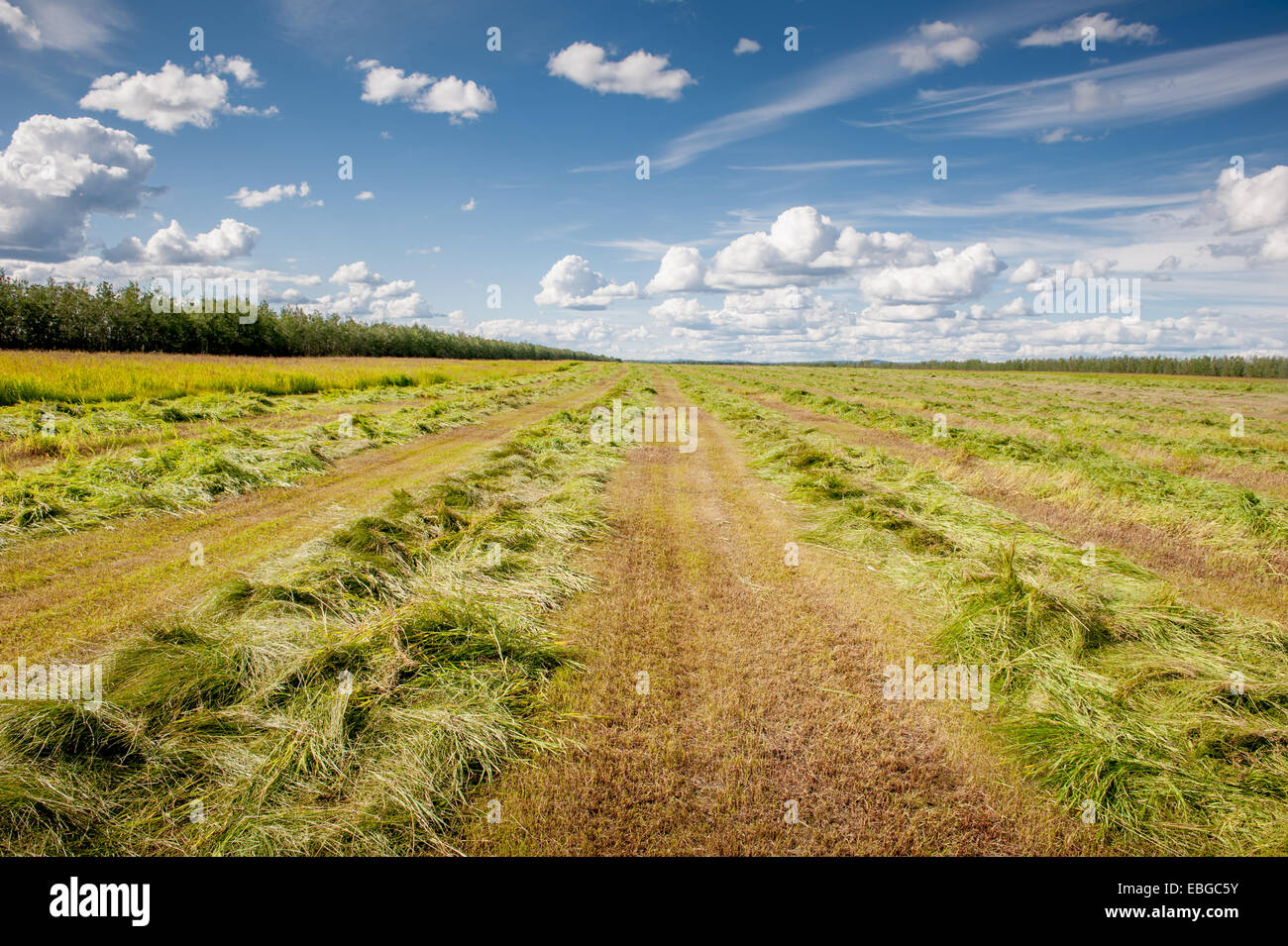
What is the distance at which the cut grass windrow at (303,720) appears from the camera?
2.42 meters

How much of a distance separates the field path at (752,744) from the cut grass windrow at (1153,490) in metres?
5.48

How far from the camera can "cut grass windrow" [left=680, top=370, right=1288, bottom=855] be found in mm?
2705

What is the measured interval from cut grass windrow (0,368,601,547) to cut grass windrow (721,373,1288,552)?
42.2 feet

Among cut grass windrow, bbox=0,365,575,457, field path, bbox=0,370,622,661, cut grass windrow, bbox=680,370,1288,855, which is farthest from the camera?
cut grass windrow, bbox=0,365,575,457

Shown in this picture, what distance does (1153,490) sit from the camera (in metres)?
8.92

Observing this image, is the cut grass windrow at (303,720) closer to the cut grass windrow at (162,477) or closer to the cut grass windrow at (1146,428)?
the cut grass windrow at (162,477)

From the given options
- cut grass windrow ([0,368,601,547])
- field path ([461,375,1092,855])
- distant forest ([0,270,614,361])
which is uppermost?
distant forest ([0,270,614,361])

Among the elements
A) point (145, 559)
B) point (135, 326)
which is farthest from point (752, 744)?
point (135, 326)

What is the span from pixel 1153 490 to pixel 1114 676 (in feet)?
24.2

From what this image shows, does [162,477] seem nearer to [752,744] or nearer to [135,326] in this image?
[752,744]

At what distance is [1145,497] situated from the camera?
8.46 meters

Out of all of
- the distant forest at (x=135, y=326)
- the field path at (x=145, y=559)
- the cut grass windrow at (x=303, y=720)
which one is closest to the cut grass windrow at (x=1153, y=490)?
the cut grass windrow at (x=303, y=720)

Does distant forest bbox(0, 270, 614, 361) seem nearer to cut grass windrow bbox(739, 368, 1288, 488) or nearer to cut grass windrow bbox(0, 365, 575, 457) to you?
cut grass windrow bbox(0, 365, 575, 457)

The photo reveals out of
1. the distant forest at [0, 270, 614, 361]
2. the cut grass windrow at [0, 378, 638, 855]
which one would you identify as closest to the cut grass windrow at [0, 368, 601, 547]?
the cut grass windrow at [0, 378, 638, 855]
